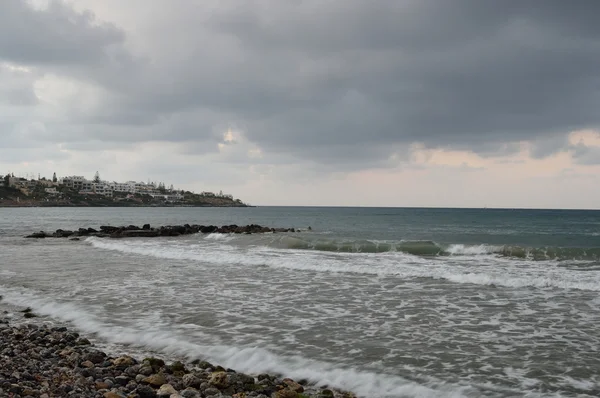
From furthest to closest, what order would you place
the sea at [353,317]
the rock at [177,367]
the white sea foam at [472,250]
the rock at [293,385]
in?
the white sea foam at [472,250], the sea at [353,317], the rock at [177,367], the rock at [293,385]

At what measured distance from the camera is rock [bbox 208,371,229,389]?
6.63 m

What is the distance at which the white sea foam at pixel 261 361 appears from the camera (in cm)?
664

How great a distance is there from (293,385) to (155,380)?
6.59ft

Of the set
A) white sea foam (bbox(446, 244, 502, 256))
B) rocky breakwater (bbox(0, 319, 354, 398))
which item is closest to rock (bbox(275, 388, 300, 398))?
rocky breakwater (bbox(0, 319, 354, 398))

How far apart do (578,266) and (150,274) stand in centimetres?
1979

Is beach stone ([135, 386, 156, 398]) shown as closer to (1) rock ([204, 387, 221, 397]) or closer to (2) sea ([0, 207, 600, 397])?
(1) rock ([204, 387, 221, 397])

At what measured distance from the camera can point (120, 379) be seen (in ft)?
22.1

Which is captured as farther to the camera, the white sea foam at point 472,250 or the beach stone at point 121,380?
the white sea foam at point 472,250

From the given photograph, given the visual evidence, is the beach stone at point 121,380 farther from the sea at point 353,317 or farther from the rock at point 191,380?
the sea at point 353,317

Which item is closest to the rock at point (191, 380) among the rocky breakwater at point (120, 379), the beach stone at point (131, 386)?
the rocky breakwater at point (120, 379)

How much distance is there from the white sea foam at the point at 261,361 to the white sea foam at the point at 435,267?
10.7 meters

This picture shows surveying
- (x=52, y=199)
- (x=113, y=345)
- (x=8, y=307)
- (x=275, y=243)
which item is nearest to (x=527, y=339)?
(x=113, y=345)

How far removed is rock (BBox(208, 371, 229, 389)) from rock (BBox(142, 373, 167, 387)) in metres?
0.68

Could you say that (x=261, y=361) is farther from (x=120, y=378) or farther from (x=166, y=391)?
(x=120, y=378)
